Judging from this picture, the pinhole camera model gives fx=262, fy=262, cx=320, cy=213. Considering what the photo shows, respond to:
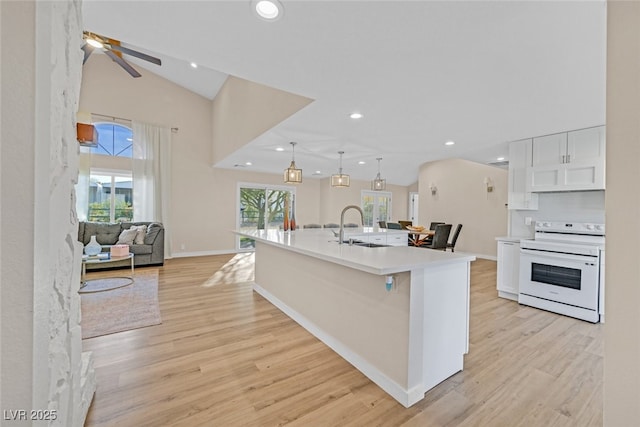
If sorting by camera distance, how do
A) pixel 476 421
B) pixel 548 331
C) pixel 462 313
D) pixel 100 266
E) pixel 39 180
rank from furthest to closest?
pixel 100 266 → pixel 548 331 → pixel 462 313 → pixel 476 421 → pixel 39 180

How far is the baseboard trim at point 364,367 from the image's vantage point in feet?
5.55

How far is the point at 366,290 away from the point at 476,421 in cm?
97

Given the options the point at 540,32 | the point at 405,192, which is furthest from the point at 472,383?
the point at 405,192

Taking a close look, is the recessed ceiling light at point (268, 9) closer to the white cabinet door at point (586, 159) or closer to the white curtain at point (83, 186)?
the white cabinet door at point (586, 159)

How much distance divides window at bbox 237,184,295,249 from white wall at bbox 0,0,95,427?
6.67m

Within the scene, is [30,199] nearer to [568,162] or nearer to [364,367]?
[364,367]

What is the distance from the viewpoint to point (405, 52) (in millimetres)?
1850

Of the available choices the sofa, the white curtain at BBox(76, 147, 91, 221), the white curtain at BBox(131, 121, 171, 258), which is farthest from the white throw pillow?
the white curtain at BBox(76, 147, 91, 221)

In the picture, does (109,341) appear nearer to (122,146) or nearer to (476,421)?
(476,421)

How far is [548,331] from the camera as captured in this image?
2.71 metres

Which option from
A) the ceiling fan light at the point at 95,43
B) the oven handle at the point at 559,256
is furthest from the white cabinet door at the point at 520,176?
the ceiling fan light at the point at 95,43

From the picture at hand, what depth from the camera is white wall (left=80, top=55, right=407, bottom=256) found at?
597 centimetres

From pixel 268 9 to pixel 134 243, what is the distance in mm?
5579

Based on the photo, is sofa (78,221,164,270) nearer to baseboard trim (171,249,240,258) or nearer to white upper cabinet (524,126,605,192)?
baseboard trim (171,249,240,258)
